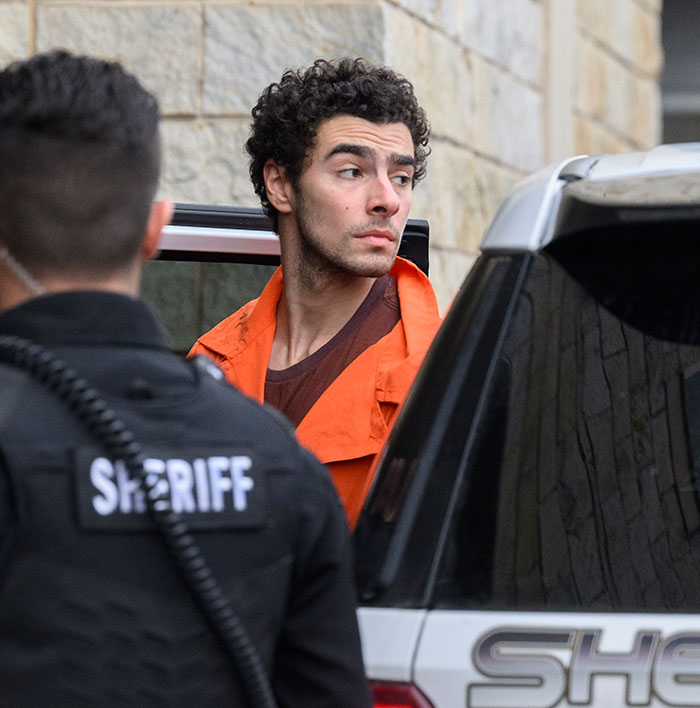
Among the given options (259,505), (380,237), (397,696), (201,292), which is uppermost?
(380,237)

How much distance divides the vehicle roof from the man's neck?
0.98 meters

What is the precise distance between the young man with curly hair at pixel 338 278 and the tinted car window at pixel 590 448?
2.27 ft

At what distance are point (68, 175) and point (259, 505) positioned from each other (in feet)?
1.33

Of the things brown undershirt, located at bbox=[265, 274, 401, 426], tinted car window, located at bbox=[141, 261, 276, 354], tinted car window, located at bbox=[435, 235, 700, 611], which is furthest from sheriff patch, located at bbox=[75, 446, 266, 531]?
tinted car window, located at bbox=[141, 261, 276, 354]

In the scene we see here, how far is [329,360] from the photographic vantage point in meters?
2.79

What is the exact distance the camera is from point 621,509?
1.79 m

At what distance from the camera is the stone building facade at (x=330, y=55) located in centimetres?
545

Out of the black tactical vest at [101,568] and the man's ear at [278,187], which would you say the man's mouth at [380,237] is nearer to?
the man's ear at [278,187]

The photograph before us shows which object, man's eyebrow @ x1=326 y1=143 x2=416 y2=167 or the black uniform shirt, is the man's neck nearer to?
man's eyebrow @ x1=326 y1=143 x2=416 y2=167

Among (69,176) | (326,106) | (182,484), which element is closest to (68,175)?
(69,176)

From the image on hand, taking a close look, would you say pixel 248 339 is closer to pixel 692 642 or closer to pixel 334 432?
pixel 334 432

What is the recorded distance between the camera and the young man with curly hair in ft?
8.39

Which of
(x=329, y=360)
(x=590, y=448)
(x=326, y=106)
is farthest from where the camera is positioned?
(x=326, y=106)

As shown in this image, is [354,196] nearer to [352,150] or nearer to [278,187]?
[352,150]
